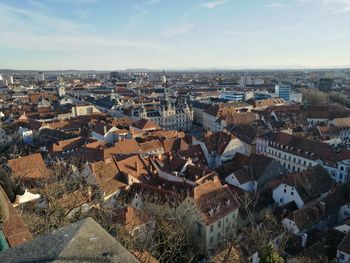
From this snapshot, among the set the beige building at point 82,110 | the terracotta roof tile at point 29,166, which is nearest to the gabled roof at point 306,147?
the terracotta roof tile at point 29,166

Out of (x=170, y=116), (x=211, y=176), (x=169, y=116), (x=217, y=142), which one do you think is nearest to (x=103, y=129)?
(x=217, y=142)

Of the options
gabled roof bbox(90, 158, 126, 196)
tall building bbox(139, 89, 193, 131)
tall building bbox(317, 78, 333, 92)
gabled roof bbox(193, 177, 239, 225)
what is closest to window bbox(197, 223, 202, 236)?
gabled roof bbox(193, 177, 239, 225)

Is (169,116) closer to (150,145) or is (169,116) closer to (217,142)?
(217,142)

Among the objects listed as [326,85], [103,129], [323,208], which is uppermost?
[326,85]

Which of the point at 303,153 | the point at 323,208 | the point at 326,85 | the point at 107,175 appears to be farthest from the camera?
the point at 326,85

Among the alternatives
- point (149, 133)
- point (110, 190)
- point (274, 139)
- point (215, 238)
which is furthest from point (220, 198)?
point (149, 133)

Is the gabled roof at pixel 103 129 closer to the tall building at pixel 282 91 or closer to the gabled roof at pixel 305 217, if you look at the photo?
the gabled roof at pixel 305 217

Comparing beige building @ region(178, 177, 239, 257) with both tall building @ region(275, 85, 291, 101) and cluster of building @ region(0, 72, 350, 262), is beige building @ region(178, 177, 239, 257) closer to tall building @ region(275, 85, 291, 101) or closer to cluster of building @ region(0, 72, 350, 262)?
cluster of building @ region(0, 72, 350, 262)

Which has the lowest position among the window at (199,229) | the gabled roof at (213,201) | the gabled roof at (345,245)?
the window at (199,229)

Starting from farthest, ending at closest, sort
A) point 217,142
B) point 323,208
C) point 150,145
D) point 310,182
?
1. point 217,142
2. point 150,145
3. point 310,182
4. point 323,208

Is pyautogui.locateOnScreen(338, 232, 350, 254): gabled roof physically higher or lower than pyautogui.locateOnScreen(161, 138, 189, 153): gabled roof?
lower

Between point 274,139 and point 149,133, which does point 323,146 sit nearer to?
point 274,139
